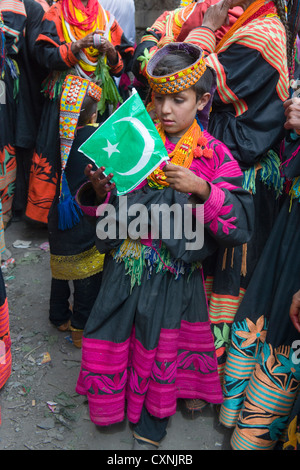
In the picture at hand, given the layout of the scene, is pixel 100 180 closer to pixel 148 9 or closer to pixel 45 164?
pixel 45 164

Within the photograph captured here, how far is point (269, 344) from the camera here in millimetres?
2076

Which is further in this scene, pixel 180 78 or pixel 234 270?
pixel 234 270

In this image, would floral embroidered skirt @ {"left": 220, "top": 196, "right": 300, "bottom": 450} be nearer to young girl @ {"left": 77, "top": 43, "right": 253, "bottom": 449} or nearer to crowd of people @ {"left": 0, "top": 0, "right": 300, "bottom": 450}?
crowd of people @ {"left": 0, "top": 0, "right": 300, "bottom": 450}

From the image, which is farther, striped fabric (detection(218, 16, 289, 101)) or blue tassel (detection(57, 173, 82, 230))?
blue tassel (detection(57, 173, 82, 230))

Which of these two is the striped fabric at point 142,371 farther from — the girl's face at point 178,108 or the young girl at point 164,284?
the girl's face at point 178,108

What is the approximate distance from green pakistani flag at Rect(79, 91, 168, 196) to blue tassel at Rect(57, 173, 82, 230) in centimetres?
90

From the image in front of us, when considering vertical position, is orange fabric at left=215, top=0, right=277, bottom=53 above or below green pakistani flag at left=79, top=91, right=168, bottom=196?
above

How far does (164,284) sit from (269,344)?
0.59 metres

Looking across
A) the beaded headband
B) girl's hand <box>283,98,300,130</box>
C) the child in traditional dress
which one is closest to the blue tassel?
the child in traditional dress

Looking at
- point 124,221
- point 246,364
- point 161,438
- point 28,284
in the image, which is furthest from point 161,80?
point 28,284

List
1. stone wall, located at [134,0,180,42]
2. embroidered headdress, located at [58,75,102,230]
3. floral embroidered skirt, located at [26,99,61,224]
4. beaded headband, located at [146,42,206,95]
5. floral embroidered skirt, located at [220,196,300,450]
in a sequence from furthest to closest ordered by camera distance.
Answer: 1. stone wall, located at [134,0,180,42]
2. floral embroidered skirt, located at [26,99,61,224]
3. embroidered headdress, located at [58,75,102,230]
4. floral embroidered skirt, located at [220,196,300,450]
5. beaded headband, located at [146,42,206,95]

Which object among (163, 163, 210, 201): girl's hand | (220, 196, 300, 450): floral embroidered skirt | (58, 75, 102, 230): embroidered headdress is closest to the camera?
(163, 163, 210, 201): girl's hand

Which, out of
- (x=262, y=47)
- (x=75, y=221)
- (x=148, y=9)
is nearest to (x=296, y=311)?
(x=262, y=47)

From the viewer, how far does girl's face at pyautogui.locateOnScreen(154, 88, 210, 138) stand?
1.85 metres
